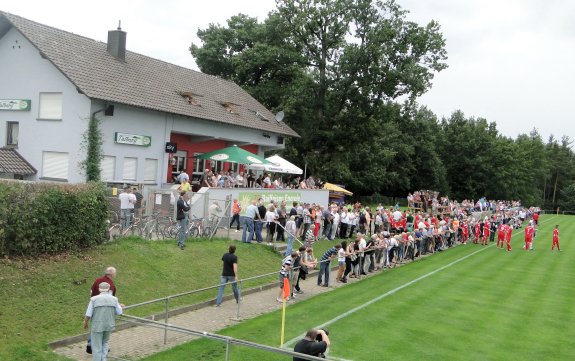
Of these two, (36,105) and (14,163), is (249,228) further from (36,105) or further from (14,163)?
(36,105)

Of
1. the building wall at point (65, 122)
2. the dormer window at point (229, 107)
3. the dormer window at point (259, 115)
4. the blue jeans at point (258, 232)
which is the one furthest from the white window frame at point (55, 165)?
the dormer window at point (259, 115)

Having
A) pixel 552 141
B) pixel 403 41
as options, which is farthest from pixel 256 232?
pixel 552 141

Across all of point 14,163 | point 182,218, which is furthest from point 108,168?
point 182,218

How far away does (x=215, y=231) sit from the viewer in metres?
22.5

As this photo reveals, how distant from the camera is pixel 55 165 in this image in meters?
26.0

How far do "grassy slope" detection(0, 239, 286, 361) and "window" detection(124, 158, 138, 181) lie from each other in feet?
26.2

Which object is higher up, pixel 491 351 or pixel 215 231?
pixel 215 231

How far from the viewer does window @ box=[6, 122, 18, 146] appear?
27.4 m

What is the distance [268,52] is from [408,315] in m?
31.2

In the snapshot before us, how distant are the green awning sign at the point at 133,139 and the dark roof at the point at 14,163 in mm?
4245

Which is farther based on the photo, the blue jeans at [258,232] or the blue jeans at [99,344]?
the blue jeans at [258,232]

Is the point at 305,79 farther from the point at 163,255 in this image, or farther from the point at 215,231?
the point at 163,255

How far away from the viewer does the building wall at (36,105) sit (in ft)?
82.7

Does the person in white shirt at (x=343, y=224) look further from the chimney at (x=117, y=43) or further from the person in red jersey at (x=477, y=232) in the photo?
the chimney at (x=117, y=43)
